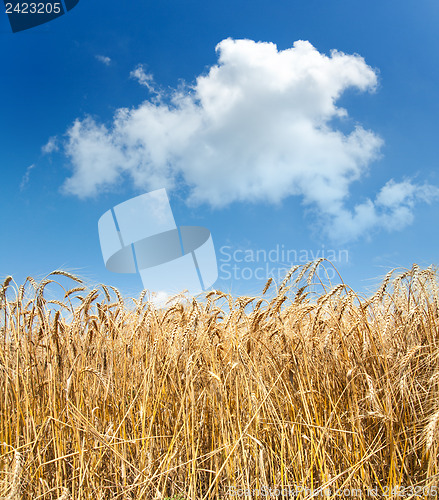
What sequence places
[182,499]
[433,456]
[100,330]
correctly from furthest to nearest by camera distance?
1. [100,330]
2. [182,499]
3. [433,456]

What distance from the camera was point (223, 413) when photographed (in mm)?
2885

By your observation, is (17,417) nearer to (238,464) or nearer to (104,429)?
(104,429)

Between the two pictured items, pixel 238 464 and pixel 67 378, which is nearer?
pixel 238 464

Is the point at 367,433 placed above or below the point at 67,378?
below

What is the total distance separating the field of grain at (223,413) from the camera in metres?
2.60

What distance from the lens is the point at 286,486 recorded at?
265 centimetres

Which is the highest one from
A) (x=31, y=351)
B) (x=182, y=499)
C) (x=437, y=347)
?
(x=31, y=351)

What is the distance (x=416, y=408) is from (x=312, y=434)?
1.01 meters

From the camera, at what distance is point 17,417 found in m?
2.64

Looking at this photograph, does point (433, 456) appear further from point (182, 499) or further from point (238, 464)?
point (182, 499)

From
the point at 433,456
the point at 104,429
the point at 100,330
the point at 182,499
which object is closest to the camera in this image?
→ the point at 433,456

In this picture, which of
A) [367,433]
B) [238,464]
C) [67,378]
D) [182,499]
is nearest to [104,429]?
[67,378]

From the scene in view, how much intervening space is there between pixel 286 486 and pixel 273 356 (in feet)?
2.94

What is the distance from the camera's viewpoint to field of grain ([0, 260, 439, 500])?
260 centimetres
